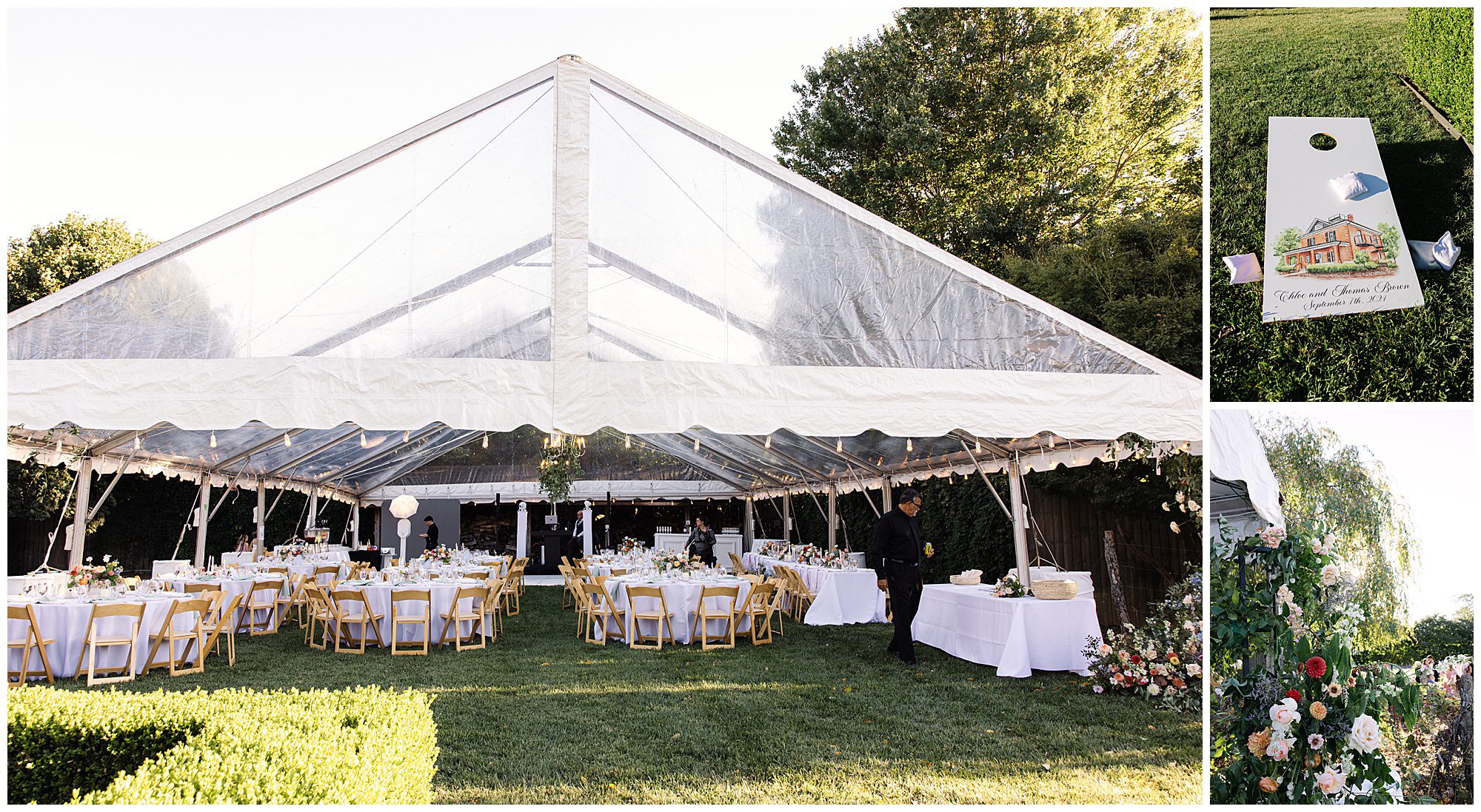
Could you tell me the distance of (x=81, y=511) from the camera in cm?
839

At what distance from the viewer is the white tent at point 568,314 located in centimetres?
515

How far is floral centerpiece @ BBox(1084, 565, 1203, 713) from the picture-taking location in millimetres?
6160

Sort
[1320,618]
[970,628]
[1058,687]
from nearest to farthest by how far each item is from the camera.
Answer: [1320,618]
[1058,687]
[970,628]

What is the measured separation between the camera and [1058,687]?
22.5 feet

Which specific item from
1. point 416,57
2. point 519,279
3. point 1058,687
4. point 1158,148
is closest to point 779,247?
point 519,279

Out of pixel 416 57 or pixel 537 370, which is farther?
pixel 416 57

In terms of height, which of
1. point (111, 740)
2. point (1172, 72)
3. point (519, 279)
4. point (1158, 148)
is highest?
point (1172, 72)

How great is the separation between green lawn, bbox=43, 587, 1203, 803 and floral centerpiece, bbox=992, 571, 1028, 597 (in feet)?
2.12

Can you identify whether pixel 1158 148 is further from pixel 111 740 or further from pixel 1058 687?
pixel 111 740

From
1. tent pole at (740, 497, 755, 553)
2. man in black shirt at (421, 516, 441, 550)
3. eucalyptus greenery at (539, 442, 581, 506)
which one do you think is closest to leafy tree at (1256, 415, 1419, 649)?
eucalyptus greenery at (539, 442, 581, 506)

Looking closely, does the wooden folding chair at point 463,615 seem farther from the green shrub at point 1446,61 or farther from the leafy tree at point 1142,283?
the green shrub at point 1446,61

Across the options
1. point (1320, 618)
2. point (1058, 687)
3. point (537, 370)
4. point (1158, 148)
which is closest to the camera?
point (1320, 618)

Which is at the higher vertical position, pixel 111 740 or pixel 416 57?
pixel 416 57

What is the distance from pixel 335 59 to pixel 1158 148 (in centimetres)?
1389
